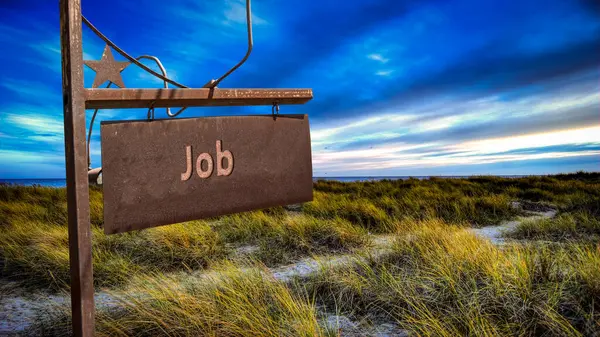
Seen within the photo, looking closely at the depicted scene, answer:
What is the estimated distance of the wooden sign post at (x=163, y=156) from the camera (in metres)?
1.55

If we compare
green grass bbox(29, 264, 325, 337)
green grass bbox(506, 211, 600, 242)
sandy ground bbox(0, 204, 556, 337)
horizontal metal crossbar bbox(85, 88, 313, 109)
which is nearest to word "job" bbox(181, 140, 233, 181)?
horizontal metal crossbar bbox(85, 88, 313, 109)

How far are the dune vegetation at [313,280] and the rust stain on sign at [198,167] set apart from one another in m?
0.91

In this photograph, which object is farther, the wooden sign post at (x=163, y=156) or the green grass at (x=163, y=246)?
the green grass at (x=163, y=246)

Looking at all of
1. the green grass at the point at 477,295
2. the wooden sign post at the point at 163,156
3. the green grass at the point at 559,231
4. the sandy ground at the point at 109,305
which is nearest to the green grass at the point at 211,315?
the sandy ground at the point at 109,305

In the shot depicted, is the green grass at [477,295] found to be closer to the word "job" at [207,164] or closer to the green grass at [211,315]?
the green grass at [211,315]

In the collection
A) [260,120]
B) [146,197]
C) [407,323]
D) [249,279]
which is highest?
[260,120]

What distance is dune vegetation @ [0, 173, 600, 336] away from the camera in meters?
2.44

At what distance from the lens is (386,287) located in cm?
302

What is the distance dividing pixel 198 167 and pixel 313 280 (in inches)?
78.9

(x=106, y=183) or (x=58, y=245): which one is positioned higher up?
(x=106, y=183)

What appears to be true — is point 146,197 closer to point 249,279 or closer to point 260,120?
point 260,120

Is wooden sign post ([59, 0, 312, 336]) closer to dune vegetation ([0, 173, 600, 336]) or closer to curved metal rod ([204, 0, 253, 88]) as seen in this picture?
curved metal rod ([204, 0, 253, 88])

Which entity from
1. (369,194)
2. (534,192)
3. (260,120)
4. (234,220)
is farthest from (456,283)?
(534,192)

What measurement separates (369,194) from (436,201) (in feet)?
9.49
